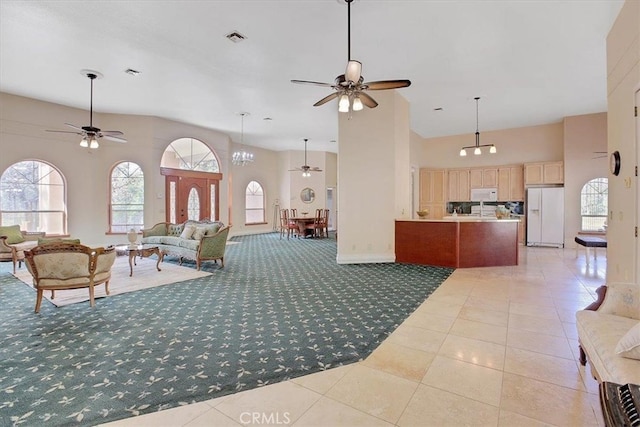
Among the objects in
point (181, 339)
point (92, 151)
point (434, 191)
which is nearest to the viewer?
point (181, 339)

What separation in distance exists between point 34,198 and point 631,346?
984cm

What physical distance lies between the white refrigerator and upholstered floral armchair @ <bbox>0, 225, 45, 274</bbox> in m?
11.6

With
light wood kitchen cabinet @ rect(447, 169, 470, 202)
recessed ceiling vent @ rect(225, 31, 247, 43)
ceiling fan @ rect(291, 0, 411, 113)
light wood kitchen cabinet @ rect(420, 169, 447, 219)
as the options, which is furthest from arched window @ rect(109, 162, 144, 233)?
light wood kitchen cabinet @ rect(447, 169, 470, 202)

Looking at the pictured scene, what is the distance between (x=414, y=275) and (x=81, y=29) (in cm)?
602

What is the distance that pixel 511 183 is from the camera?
899 cm

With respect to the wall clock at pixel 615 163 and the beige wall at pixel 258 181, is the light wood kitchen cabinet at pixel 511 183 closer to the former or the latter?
the wall clock at pixel 615 163

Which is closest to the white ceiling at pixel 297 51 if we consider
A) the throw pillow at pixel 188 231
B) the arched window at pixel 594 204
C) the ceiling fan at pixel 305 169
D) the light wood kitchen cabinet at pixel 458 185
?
the arched window at pixel 594 204

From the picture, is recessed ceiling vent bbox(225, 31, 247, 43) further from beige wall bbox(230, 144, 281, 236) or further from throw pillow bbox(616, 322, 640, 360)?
beige wall bbox(230, 144, 281, 236)

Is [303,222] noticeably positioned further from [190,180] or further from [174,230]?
[174,230]

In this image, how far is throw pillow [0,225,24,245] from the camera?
5.96 metres

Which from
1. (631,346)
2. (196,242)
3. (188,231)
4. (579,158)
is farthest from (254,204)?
(631,346)

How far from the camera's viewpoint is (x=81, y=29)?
159 inches

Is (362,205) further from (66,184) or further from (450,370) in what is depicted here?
(66,184)

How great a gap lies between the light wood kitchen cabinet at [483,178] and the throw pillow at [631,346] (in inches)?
336
